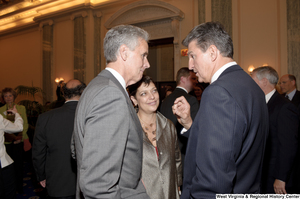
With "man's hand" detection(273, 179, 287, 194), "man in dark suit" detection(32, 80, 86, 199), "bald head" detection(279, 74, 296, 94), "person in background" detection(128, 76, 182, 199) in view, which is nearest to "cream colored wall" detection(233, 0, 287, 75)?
"bald head" detection(279, 74, 296, 94)

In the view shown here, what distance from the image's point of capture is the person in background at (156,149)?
185 cm

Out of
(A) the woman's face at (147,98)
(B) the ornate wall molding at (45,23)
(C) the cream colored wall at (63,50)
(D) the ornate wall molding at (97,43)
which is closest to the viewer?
(A) the woman's face at (147,98)

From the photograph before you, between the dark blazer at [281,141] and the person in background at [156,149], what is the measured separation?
1215 mm

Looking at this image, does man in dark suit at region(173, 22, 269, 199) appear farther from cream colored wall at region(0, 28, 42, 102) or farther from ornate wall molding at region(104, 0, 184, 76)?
cream colored wall at region(0, 28, 42, 102)

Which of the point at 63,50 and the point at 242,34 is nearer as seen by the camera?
the point at 242,34

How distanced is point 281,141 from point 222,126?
5.98 ft

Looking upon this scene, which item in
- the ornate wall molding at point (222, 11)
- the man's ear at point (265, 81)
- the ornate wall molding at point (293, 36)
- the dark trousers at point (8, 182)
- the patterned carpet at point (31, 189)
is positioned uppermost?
the ornate wall molding at point (222, 11)

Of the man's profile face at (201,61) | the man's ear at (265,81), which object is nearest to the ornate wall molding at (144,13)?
the man's ear at (265,81)

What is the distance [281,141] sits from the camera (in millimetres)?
2461

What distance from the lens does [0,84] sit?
14.1 meters

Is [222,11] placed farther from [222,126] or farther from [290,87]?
[222,126]

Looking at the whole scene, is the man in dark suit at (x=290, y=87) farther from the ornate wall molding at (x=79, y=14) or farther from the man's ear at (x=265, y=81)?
the ornate wall molding at (x=79, y=14)

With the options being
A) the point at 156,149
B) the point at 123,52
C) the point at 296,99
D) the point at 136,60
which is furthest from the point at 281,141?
the point at 296,99

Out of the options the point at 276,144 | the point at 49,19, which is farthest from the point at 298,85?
the point at 49,19
